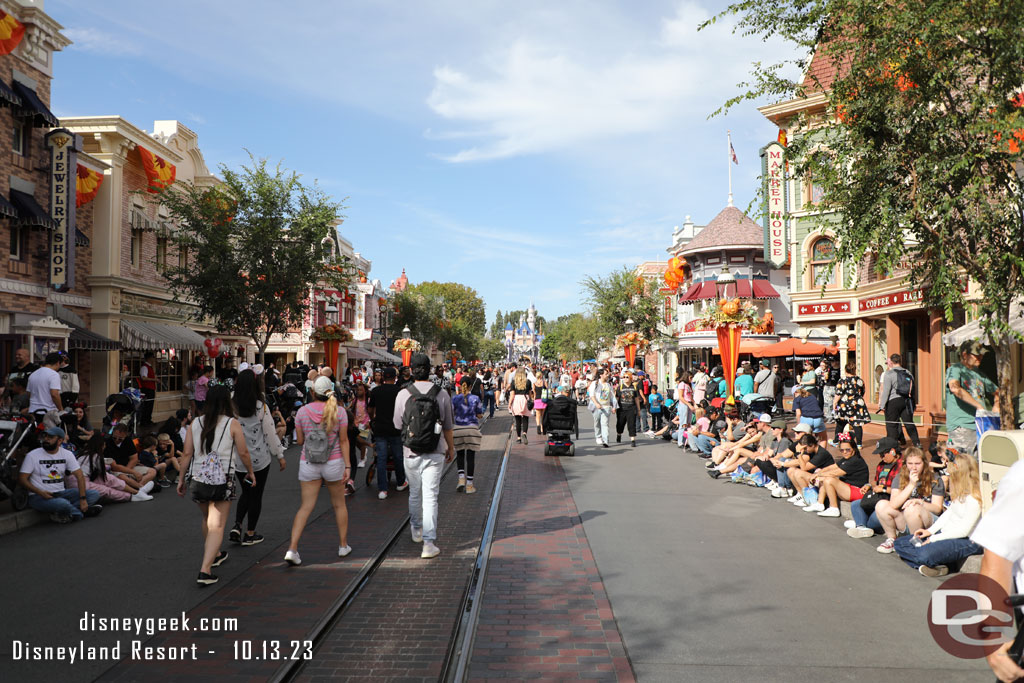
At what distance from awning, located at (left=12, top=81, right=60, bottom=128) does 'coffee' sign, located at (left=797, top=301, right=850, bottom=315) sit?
21.4 metres

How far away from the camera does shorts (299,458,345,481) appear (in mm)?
6668

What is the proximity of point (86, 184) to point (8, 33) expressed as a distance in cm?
445

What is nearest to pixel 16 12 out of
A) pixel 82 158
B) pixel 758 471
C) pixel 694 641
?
pixel 82 158

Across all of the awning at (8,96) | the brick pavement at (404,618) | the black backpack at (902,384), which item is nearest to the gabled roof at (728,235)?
the black backpack at (902,384)

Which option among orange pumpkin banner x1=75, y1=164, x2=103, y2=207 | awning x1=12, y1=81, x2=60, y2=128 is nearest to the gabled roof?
orange pumpkin banner x1=75, y1=164, x2=103, y2=207

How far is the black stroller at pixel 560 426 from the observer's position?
1442 centimetres

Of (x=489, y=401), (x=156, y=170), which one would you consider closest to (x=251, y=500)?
(x=156, y=170)

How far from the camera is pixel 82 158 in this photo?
1969 cm

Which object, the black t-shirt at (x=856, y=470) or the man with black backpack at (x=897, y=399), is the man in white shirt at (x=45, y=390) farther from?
the man with black backpack at (x=897, y=399)

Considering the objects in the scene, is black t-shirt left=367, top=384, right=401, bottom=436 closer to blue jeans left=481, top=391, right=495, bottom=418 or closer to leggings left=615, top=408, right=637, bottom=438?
leggings left=615, top=408, right=637, bottom=438

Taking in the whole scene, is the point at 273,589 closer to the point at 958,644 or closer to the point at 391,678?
the point at 391,678

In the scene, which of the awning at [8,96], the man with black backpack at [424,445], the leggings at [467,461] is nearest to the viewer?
the man with black backpack at [424,445]

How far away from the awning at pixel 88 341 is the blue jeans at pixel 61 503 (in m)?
12.2

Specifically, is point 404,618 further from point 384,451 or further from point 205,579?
point 384,451
